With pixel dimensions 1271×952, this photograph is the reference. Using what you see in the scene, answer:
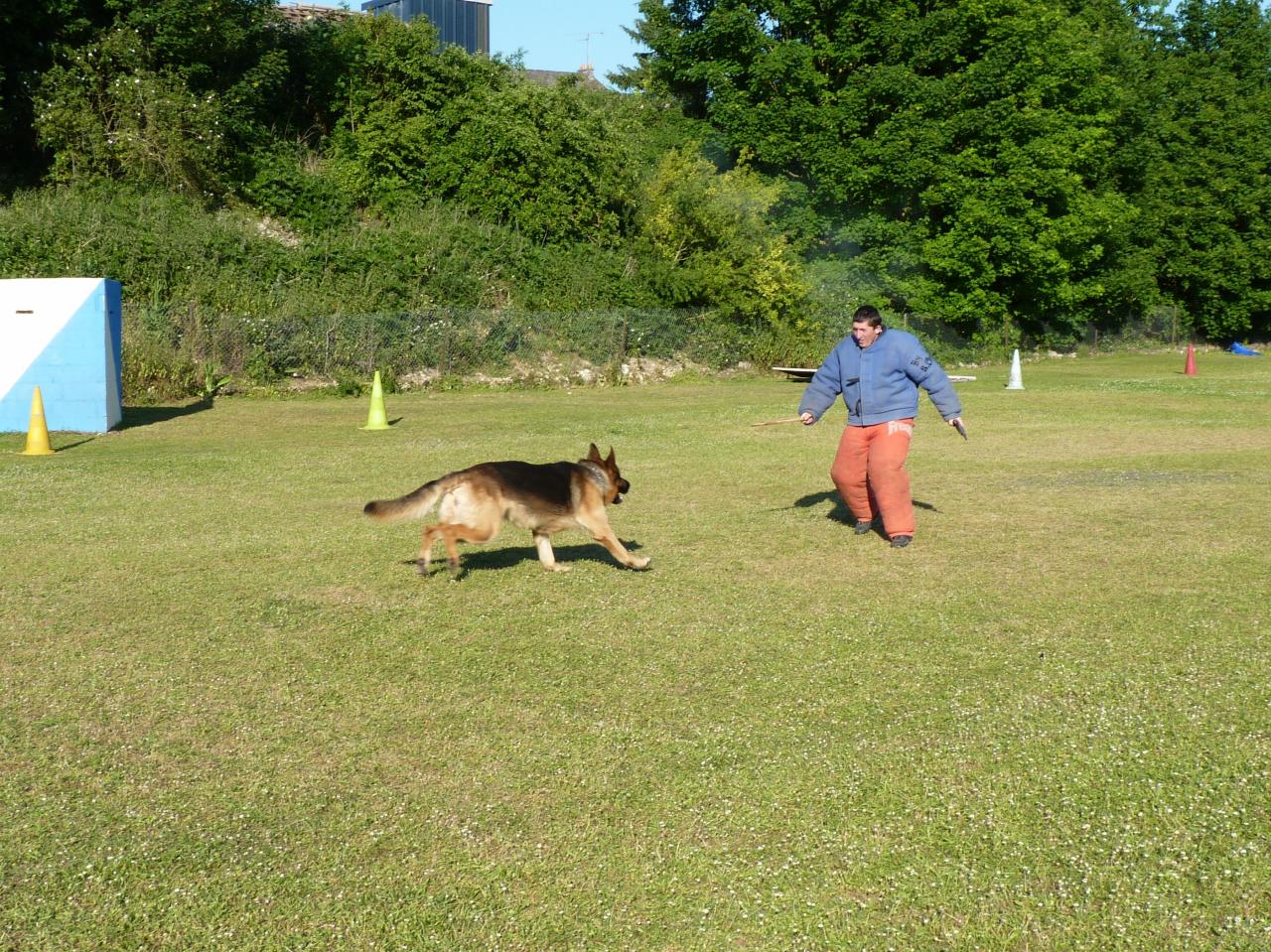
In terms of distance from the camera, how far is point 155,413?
70.6 ft

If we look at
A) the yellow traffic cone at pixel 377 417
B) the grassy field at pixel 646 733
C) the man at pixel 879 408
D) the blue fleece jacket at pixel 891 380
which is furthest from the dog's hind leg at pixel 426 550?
the yellow traffic cone at pixel 377 417

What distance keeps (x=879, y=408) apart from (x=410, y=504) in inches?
163

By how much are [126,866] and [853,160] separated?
36956mm

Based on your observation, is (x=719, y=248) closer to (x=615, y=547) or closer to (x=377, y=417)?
(x=377, y=417)

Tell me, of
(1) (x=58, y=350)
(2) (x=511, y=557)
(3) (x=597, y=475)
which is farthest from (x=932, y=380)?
(1) (x=58, y=350)

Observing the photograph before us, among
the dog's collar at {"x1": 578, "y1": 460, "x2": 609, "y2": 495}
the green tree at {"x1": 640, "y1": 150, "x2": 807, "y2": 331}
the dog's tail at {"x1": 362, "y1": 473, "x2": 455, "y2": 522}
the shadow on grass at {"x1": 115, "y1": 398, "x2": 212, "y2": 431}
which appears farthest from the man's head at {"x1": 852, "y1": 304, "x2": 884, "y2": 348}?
the green tree at {"x1": 640, "y1": 150, "x2": 807, "y2": 331}

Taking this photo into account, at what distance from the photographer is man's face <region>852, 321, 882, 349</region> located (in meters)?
9.98

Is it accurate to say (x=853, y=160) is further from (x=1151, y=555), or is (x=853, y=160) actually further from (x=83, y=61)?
(x=1151, y=555)

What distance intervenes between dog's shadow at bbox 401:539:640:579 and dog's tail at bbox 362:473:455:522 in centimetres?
74

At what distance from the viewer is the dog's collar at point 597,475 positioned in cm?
859

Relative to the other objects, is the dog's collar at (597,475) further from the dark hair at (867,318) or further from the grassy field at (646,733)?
the dark hair at (867,318)

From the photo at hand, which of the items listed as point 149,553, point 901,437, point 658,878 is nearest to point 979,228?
point 901,437

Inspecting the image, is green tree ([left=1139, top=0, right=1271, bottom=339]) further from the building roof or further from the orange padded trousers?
the orange padded trousers

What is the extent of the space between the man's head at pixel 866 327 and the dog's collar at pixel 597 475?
2.66m
